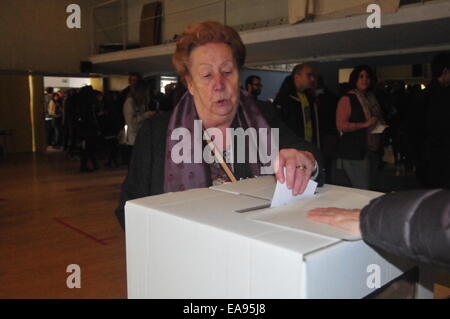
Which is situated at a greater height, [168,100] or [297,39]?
[297,39]

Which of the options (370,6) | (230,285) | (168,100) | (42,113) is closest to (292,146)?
(230,285)

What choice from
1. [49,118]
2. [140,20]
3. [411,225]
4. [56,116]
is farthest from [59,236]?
[49,118]

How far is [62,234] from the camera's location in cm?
348

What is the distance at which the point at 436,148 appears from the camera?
2.82 meters

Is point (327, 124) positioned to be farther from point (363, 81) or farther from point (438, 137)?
point (438, 137)

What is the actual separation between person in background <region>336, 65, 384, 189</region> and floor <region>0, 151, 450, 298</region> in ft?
5.31

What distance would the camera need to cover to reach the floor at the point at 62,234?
2.45 meters

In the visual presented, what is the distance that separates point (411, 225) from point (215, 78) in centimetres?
83

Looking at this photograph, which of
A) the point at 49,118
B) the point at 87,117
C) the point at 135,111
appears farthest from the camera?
the point at 49,118

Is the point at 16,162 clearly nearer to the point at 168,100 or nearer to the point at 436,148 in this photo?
the point at 168,100

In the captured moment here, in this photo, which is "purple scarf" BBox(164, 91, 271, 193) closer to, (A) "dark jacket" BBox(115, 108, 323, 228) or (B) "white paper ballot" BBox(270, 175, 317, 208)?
(A) "dark jacket" BBox(115, 108, 323, 228)

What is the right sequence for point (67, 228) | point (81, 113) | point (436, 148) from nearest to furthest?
point (436, 148), point (67, 228), point (81, 113)

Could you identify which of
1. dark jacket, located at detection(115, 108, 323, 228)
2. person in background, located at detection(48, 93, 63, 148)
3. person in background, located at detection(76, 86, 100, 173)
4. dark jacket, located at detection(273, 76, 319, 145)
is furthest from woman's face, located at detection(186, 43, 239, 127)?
person in background, located at detection(48, 93, 63, 148)

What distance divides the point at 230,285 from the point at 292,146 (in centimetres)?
80
